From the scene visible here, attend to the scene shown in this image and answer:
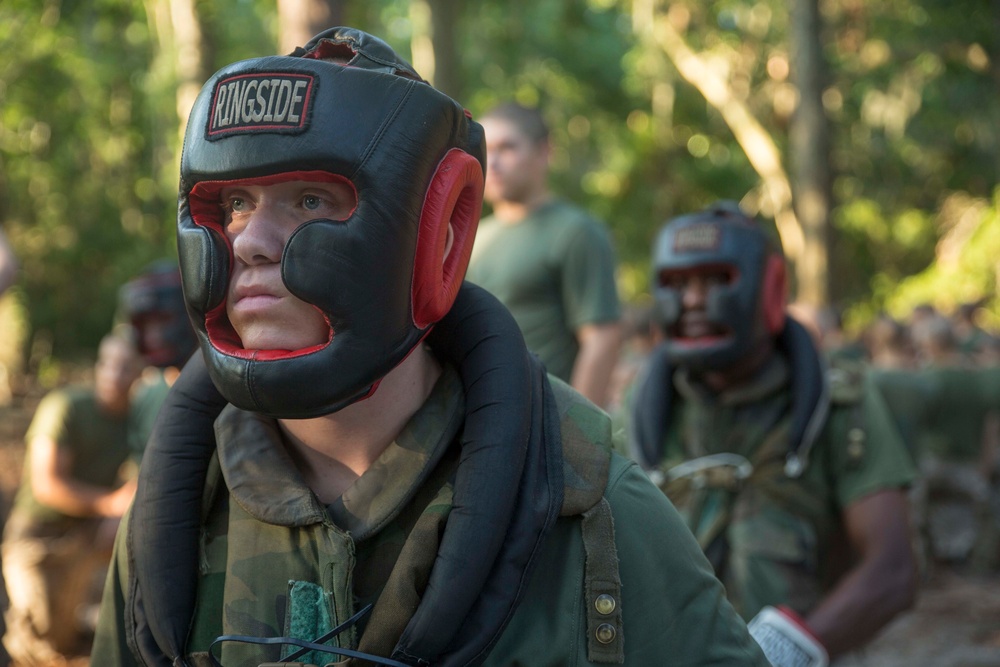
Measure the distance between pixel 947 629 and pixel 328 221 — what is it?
A: 771cm

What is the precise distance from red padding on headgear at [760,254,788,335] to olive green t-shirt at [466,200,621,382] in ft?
2.90

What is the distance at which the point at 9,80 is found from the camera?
817 inches

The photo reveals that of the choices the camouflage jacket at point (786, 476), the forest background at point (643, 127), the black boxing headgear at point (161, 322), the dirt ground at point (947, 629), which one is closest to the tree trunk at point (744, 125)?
the forest background at point (643, 127)

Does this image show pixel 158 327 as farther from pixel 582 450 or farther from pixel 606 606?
pixel 606 606

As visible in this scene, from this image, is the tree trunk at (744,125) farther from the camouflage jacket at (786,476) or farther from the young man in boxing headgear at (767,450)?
the camouflage jacket at (786,476)

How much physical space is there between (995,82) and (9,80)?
54.3 feet

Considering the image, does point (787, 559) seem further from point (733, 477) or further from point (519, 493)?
point (519, 493)

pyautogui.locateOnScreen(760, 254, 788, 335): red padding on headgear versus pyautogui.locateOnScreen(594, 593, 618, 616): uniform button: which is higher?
pyautogui.locateOnScreen(760, 254, 788, 335): red padding on headgear

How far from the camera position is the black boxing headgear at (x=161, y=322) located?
6.10 meters

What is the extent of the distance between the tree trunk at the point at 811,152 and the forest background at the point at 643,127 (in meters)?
1.87

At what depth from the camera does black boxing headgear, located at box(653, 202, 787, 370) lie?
4.04 m

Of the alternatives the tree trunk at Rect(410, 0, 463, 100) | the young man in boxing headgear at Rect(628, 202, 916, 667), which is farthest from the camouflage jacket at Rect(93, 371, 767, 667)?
the tree trunk at Rect(410, 0, 463, 100)

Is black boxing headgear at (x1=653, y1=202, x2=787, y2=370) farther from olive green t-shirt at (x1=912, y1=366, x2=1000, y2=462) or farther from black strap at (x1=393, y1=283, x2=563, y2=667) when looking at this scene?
olive green t-shirt at (x1=912, y1=366, x2=1000, y2=462)

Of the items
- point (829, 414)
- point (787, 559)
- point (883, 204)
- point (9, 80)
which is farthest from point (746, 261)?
point (883, 204)
